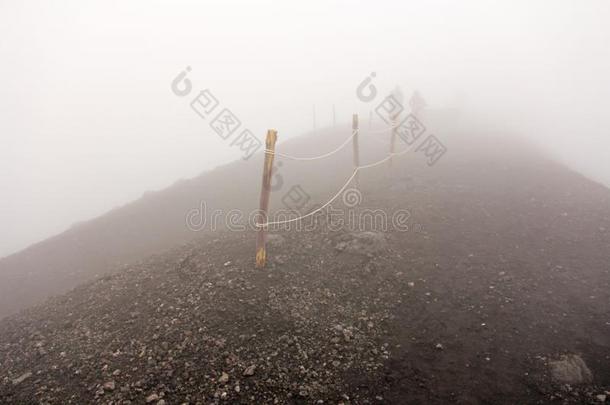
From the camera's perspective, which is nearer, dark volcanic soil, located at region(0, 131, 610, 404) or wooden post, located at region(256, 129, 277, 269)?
dark volcanic soil, located at region(0, 131, 610, 404)

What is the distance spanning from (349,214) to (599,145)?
60047 millimetres

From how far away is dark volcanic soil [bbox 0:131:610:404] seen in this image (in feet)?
20.6

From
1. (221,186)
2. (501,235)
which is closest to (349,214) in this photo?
(501,235)

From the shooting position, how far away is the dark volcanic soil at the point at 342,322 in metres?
6.28

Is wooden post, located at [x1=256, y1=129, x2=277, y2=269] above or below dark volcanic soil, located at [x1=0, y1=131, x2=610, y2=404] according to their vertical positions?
above

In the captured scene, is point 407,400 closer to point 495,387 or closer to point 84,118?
point 495,387

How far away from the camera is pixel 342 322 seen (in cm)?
818

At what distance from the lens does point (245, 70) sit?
130375mm

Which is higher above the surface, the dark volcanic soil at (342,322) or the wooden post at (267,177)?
the wooden post at (267,177)

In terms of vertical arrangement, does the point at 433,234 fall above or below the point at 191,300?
below

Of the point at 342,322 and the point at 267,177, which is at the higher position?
the point at 267,177

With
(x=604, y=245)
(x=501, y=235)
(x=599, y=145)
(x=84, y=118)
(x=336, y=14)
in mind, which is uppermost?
(x=336, y=14)

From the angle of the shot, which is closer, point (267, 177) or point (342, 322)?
point (342, 322)

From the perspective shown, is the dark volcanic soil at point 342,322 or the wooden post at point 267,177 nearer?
the dark volcanic soil at point 342,322
